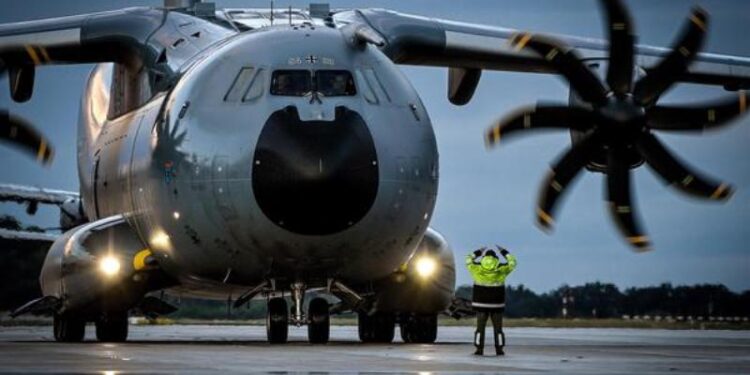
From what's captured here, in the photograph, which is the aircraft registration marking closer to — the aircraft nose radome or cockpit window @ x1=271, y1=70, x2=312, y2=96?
cockpit window @ x1=271, y1=70, x2=312, y2=96

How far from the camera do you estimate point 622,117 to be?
21000 mm

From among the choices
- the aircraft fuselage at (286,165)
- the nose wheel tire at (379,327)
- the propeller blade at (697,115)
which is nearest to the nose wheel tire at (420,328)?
the nose wheel tire at (379,327)

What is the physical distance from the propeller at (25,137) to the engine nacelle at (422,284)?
17.6 ft

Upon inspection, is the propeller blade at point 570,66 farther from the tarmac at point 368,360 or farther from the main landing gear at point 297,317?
the main landing gear at point 297,317

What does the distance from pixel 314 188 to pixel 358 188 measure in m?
0.64

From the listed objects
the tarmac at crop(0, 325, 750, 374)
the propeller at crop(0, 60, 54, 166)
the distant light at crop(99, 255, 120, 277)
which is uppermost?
the propeller at crop(0, 60, 54, 166)

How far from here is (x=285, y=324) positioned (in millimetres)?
21656

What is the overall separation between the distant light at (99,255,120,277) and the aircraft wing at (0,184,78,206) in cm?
1010

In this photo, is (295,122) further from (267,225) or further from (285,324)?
(285,324)

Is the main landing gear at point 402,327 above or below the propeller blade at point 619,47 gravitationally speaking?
below

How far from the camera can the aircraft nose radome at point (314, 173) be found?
19141 millimetres

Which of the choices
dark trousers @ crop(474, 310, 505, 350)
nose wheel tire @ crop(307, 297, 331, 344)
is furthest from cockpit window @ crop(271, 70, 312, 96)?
dark trousers @ crop(474, 310, 505, 350)

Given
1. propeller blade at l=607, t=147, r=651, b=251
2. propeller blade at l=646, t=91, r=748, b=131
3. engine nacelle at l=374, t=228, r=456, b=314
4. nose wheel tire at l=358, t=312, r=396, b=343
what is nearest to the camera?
propeller blade at l=607, t=147, r=651, b=251

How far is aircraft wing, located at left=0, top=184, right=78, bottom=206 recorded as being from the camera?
32.9 metres
